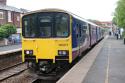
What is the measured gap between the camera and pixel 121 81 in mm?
12219

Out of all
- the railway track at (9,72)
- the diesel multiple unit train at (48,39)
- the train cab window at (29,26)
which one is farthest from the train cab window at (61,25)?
the railway track at (9,72)

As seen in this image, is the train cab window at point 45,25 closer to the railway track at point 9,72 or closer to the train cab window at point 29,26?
the train cab window at point 29,26

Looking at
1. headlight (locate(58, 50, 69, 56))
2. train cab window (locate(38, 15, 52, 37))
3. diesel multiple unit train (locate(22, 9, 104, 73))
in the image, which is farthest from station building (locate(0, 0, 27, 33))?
headlight (locate(58, 50, 69, 56))

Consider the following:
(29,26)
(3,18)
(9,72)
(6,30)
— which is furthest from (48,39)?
(3,18)

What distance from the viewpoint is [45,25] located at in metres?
15.0

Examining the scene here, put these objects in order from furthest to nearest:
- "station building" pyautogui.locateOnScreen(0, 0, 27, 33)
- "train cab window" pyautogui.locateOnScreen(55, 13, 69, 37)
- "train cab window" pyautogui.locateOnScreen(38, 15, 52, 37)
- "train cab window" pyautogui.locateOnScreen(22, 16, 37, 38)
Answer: "station building" pyautogui.locateOnScreen(0, 0, 27, 33), "train cab window" pyautogui.locateOnScreen(22, 16, 37, 38), "train cab window" pyautogui.locateOnScreen(38, 15, 52, 37), "train cab window" pyautogui.locateOnScreen(55, 13, 69, 37)

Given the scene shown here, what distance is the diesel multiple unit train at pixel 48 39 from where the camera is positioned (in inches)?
575

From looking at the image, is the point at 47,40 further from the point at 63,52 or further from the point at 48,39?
the point at 63,52

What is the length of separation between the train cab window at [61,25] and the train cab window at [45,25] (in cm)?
30

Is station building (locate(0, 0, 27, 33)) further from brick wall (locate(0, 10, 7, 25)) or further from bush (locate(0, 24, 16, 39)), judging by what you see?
bush (locate(0, 24, 16, 39))

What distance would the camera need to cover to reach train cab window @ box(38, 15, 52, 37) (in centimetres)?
1491

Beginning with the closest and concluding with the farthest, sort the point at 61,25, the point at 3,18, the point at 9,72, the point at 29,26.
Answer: the point at 61,25 < the point at 29,26 < the point at 9,72 < the point at 3,18

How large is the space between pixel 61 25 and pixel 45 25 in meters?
0.71

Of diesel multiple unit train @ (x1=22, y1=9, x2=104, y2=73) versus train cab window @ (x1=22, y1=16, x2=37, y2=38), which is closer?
diesel multiple unit train @ (x1=22, y1=9, x2=104, y2=73)
